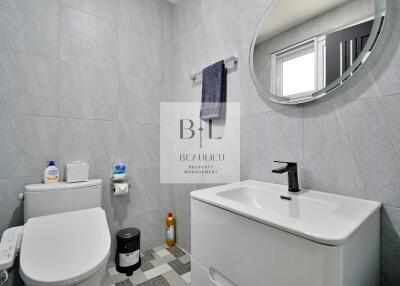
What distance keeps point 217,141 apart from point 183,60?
2.86 feet

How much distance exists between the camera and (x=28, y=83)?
127 centimetres

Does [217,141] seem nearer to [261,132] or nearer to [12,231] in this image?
[261,132]

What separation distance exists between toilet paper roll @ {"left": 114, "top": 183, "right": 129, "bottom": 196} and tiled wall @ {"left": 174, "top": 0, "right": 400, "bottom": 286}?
917 millimetres

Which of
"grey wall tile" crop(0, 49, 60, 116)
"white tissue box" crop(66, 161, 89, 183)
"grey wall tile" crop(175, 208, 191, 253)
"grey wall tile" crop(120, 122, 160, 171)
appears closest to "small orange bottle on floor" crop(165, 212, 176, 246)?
"grey wall tile" crop(175, 208, 191, 253)

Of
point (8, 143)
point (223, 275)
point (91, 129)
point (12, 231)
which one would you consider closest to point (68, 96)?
point (91, 129)

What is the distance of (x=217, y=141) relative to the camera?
1455 millimetres

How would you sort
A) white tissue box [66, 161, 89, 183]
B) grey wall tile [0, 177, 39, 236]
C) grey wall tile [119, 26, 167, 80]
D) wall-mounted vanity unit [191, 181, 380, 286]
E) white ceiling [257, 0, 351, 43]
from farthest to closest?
→ grey wall tile [119, 26, 167, 80], white tissue box [66, 161, 89, 183], grey wall tile [0, 177, 39, 236], white ceiling [257, 0, 351, 43], wall-mounted vanity unit [191, 181, 380, 286]

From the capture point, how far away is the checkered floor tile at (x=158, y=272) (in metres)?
1.36

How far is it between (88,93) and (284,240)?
61.1 inches

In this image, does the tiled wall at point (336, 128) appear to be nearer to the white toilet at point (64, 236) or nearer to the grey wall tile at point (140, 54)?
the grey wall tile at point (140, 54)

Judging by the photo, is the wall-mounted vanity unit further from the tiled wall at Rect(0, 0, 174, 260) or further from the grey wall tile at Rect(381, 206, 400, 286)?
the tiled wall at Rect(0, 0, 174, 260)

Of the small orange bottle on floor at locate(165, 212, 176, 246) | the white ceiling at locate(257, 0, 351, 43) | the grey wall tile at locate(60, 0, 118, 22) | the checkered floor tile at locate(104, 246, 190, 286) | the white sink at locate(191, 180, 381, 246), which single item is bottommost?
the checkered floor tile at locate(104, 246, 190, 286)

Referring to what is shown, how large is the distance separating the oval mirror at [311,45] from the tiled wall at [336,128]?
0.15 feet

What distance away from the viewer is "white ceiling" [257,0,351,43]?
0.89 meters
